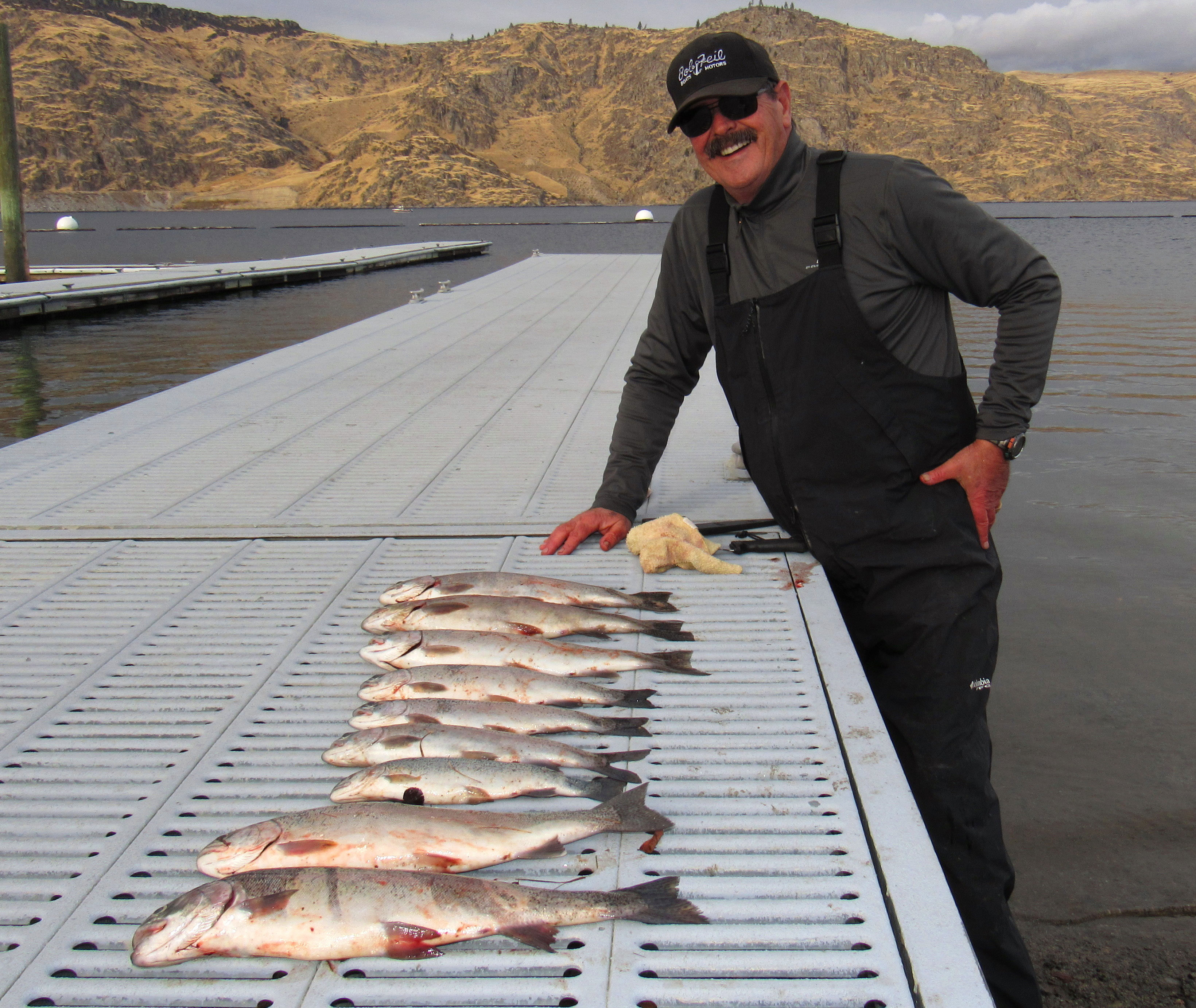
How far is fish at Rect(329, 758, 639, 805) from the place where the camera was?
102 inches

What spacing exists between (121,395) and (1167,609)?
12842 mm

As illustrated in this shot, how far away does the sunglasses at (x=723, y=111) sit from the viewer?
10.9 ft

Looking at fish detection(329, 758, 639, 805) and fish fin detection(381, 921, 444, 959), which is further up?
fish detection(329, 758, 639, 805)

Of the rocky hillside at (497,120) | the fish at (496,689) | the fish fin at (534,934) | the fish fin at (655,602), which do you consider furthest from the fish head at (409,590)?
the rocky hillside at (497,120)

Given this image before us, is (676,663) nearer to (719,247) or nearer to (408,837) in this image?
(408,837)

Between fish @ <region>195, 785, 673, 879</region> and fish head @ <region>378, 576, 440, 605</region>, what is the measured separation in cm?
134

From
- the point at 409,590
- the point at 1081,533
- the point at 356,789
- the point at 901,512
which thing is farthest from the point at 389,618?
the point at 1081,533

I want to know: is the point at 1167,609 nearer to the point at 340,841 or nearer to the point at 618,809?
the point at 618,809

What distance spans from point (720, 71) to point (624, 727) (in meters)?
2.10

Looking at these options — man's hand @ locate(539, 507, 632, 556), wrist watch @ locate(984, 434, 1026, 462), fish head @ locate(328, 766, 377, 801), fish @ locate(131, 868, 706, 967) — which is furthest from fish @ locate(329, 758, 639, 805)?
man's hand @ locate(539, 507, 632, 556)

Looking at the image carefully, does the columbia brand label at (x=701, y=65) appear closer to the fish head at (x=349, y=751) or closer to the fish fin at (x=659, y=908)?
the fish head at (x=349, y=751)

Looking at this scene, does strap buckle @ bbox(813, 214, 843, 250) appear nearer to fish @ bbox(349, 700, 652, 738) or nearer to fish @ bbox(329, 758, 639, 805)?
fish @ bbox(349, 700, 652, 738)

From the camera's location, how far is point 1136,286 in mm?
26984

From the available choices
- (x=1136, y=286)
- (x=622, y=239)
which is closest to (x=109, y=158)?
(x=622, y=239)
